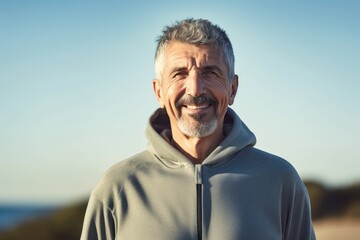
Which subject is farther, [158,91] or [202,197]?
[158,91]

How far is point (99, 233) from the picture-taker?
10.0 feet

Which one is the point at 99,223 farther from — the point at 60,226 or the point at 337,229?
the point at 337,229

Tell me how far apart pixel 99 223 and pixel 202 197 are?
1.76 feet

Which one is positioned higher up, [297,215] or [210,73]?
[210,73]

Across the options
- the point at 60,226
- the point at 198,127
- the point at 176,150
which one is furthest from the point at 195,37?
the point at 60,226

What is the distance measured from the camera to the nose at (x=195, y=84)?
2.96m

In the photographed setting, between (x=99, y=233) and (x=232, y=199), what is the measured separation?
69cm

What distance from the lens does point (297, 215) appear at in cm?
316

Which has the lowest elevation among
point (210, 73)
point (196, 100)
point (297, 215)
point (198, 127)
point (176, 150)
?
point (297, 215)

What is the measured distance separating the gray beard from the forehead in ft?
0.92

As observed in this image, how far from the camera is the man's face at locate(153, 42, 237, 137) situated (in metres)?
2.99

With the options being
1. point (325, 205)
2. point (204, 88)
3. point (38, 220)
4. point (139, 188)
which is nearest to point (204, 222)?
point (139, 188)

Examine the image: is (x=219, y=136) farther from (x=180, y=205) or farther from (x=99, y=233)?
(x=99, y=233)

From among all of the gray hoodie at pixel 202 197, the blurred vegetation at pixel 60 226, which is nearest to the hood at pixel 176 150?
the gray hoodie at pixel 202 197
